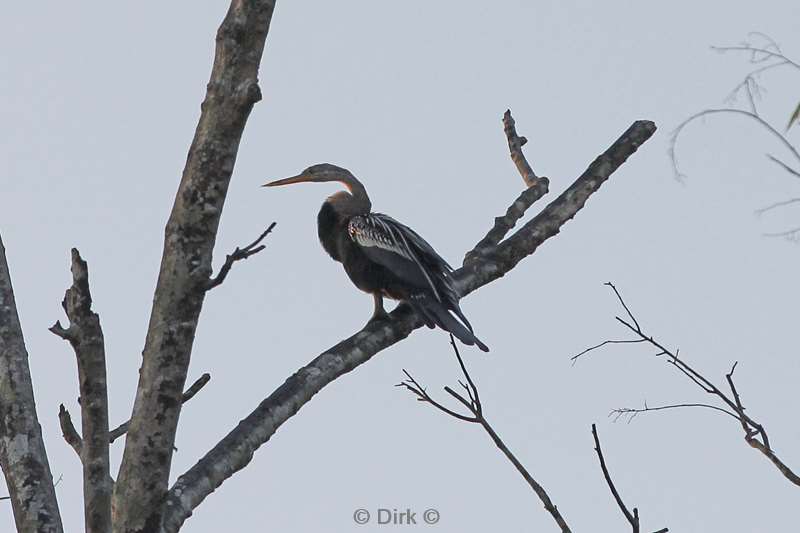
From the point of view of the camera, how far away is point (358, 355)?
4.70 metres

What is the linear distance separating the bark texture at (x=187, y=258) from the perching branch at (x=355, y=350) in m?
0.24

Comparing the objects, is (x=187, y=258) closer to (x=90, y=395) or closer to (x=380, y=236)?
(x=90, y=395)

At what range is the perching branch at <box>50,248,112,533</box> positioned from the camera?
2893mm

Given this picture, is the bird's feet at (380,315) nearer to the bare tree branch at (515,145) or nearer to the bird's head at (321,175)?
the bare tree branch at (515,145)

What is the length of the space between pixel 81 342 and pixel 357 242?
4677 millimetres

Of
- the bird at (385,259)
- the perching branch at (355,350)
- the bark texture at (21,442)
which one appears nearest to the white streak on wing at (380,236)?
the bird at (385,259)

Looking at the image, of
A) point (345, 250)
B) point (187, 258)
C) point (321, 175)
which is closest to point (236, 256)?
point (187, 258)

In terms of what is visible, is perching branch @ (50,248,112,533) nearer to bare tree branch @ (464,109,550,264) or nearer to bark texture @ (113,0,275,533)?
bark texture @ (113,0,275,533)

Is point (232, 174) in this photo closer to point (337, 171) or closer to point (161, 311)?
point (161, 311)

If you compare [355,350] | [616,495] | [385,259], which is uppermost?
[385,259]

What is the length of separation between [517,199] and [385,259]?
1009 millimetres

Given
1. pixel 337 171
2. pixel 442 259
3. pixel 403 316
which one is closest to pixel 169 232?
pixel 403 316

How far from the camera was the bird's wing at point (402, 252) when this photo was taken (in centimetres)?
673

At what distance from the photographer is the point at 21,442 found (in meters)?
3.29
